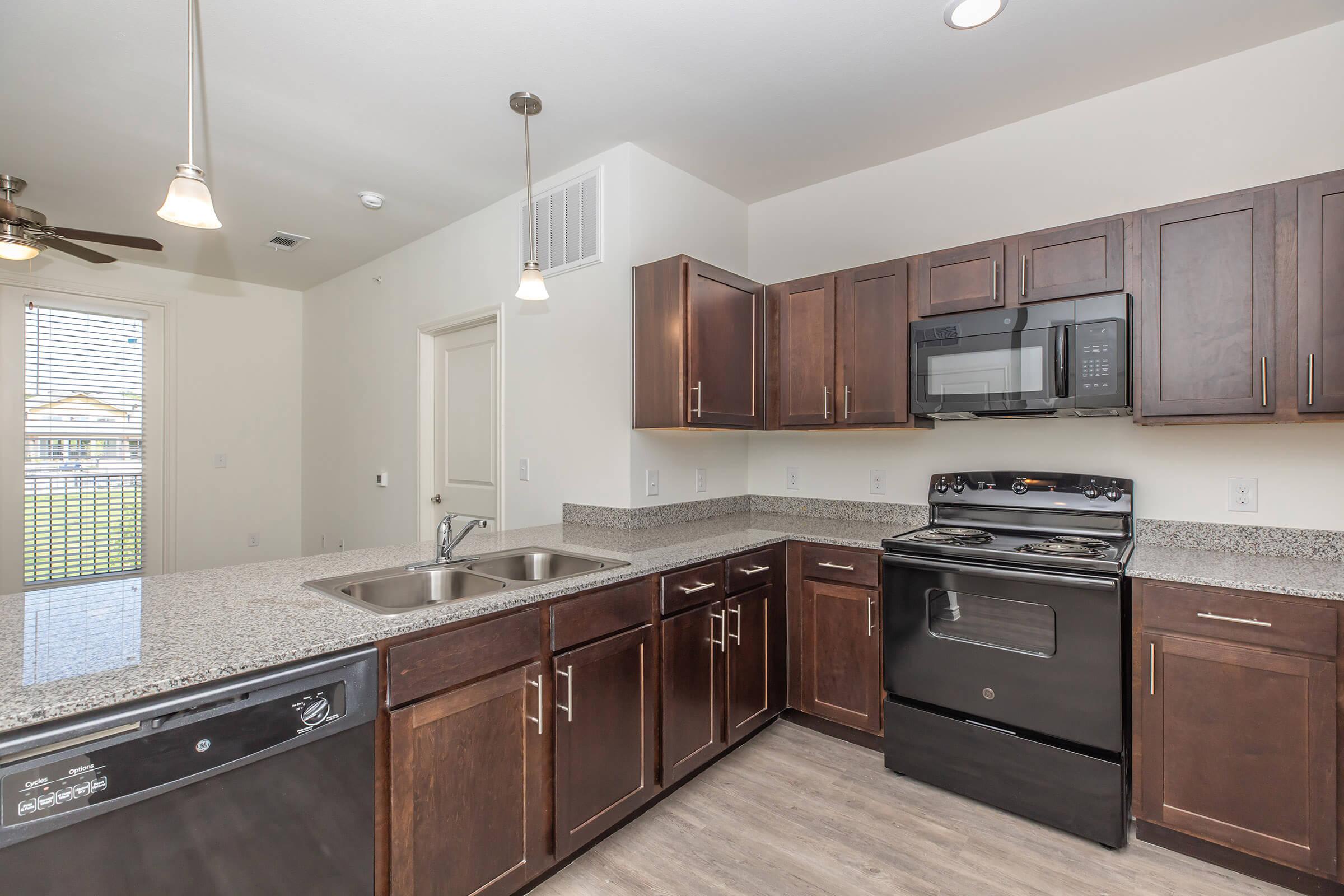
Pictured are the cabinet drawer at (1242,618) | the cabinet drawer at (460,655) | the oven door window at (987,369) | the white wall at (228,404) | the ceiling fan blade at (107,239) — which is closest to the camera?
the cabinet drawer at (460,655)

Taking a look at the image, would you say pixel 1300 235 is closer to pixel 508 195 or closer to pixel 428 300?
pixel 508 195

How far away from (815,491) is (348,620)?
95.6 inches

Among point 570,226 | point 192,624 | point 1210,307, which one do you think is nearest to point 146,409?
point 570,226

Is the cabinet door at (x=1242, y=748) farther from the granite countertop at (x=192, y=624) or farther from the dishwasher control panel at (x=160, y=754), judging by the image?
the dishwasher control panel at (x=160, y=754)

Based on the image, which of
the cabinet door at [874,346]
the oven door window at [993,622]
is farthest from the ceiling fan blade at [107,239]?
the oven door window at [993,622]

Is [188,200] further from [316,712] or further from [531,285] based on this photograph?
[316,712]

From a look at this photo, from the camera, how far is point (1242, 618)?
1.77m

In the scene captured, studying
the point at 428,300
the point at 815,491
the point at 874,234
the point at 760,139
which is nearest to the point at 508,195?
the point at 428,300

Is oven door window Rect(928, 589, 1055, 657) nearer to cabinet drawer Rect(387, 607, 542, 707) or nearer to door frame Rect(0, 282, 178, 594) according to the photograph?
cabinet drawer Rect(387, 607, 542, 707)

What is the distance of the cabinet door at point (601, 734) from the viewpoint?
1.78 metres

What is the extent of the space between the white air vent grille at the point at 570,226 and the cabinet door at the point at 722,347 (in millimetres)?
555

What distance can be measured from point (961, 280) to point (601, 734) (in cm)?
219

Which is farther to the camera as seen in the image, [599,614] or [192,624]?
[599,614]

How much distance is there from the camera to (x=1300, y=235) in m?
1.87
